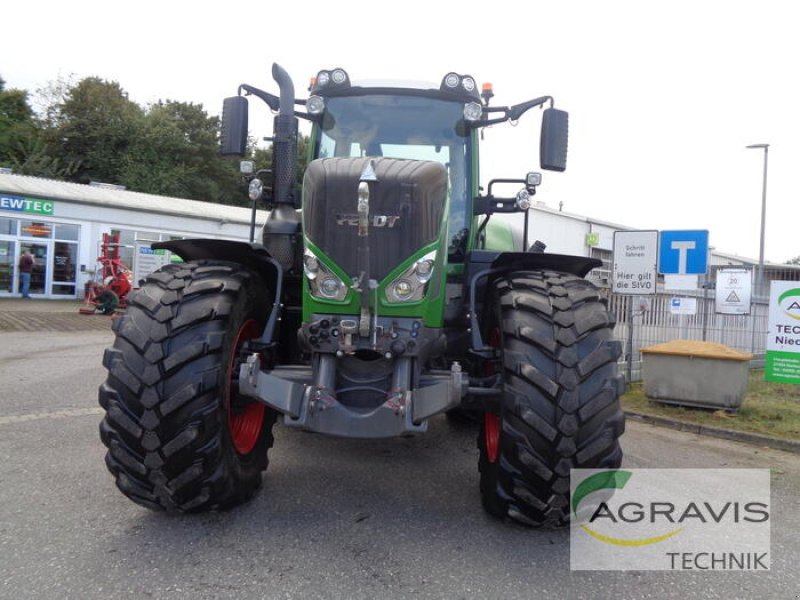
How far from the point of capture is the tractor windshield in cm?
445

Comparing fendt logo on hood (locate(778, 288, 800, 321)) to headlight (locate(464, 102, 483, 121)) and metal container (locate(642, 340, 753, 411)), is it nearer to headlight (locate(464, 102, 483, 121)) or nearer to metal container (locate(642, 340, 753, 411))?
metal container (locate(642, 340, 753, 411))

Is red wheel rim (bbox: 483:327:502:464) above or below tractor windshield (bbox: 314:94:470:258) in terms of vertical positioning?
below

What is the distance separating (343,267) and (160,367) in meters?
1.06

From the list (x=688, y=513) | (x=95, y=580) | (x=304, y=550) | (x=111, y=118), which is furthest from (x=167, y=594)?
(x=111, y=118)

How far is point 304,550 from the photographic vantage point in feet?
10.0

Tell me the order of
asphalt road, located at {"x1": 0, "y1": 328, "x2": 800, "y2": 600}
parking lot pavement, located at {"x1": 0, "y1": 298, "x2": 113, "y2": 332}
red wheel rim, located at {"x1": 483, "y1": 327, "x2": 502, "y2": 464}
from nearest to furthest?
asphalt road, located at {"x1": 0, "y1": 328, "x2": 800, "y2": 600} < red wheel rim, located at {"x1": 483, "y1": 327, "x2": 502, "y2": 464} < parking lot pavement, located at {"x1": 0, "y1": 298, "x2": 113, "y2": 332}

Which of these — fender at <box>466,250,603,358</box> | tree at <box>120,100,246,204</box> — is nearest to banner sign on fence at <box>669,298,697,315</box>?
fender at <box>466,250,603,358</box>

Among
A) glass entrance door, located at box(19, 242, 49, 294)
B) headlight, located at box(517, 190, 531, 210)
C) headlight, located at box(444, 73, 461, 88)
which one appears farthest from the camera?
glass entrance door, located at box(19, 242, 49, 294)

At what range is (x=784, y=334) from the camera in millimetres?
8000

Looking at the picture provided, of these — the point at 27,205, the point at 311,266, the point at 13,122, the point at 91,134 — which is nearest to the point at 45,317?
the point at 27,205

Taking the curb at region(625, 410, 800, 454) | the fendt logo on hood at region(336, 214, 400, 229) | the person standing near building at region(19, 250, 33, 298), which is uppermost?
the fendt logo on hood at region(336, 214, 400, 229)

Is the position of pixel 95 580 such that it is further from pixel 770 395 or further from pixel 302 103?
pixel 770 395

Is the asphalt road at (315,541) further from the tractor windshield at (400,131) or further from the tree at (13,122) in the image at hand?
the tree at (13,122)

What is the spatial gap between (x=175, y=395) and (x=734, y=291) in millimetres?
9893
